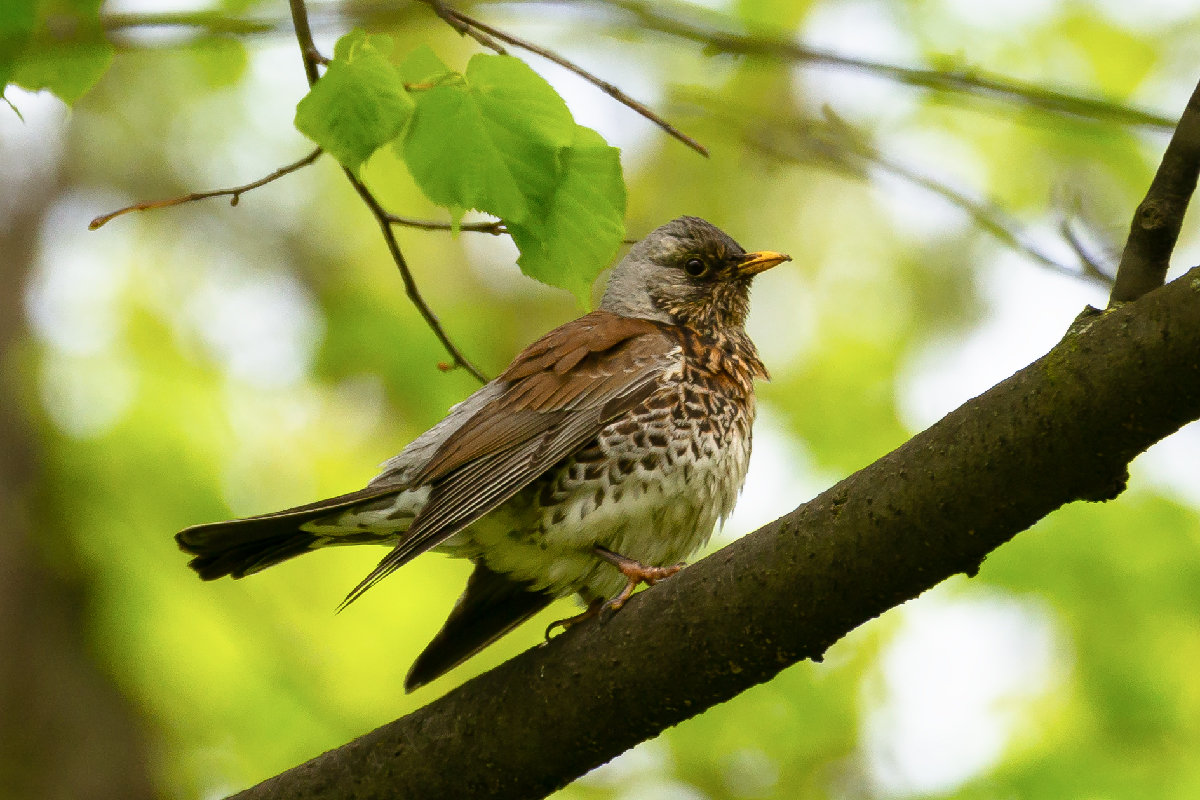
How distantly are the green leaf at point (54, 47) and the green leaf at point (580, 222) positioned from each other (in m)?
1.29

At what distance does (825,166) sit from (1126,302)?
218 centimetres

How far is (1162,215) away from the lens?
2797mm

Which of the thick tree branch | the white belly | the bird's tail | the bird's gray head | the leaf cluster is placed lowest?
the thick tree branch

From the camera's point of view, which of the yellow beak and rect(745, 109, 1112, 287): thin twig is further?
the yellow beak

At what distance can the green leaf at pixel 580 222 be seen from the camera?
11.4 ft

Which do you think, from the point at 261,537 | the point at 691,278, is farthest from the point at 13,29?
the point at 691,278

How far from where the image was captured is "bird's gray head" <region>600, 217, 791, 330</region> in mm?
5691

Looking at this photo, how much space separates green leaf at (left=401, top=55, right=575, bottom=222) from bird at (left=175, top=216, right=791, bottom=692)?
53.9 inches

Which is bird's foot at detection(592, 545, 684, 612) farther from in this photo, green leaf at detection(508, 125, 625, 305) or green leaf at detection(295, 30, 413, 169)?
green leaf at detection(295, 30, 413, 169)

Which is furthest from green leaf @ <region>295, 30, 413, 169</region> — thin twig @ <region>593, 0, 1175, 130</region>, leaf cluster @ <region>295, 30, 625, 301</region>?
thin twig @ <region>593, 0, 1175, 130</region>

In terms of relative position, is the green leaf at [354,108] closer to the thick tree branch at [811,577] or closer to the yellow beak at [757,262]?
the thick tree branch at [811,577]

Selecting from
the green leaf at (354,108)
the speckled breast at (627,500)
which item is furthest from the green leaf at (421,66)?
the speckled breast at (627,500)

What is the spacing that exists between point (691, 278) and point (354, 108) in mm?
2862

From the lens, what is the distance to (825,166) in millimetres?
4922
